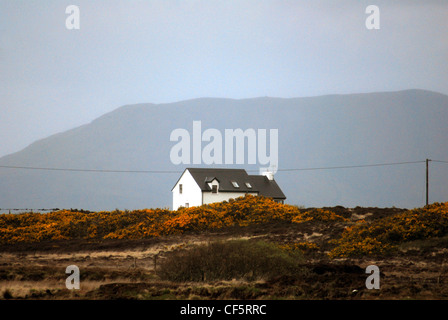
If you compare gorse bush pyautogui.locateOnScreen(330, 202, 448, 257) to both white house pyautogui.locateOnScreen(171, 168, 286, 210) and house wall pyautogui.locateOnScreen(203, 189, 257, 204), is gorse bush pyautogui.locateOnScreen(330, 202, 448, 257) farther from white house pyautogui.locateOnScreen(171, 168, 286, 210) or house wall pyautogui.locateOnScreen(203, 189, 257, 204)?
white house pyautogui.locateOnScreen(171, 168, 286, 210)

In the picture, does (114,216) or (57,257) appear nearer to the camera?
(57,257)

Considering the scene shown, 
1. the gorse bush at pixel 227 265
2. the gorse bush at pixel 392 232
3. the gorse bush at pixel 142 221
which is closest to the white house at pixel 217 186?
the gorse bush at pixel 142 221

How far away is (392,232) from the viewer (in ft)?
113

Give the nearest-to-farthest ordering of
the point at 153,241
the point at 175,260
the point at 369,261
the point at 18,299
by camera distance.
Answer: the point at 18,299 → the point at 175,260 → the point at 369,261 → the point at 153,241

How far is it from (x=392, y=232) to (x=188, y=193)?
3994cm

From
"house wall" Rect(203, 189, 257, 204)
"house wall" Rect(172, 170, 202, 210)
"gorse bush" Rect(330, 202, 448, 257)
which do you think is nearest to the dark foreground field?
"gorse bush" Rect(330, 202, 448, 257)

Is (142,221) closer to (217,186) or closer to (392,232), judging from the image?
(392,232)

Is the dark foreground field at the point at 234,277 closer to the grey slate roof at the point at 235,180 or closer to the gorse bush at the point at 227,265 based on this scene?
the gorse bush at the point at 227,265

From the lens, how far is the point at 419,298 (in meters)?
19.0

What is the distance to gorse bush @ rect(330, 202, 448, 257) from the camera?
33.1 metres

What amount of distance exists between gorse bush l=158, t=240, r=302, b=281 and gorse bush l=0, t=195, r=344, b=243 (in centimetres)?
2076

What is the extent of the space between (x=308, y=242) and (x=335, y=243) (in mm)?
1856

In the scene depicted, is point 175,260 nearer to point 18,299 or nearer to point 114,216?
point 18,299
